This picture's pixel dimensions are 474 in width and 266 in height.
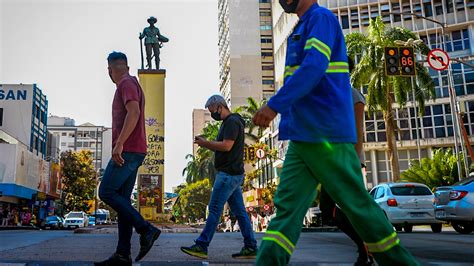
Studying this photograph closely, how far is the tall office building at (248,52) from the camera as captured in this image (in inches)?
3428

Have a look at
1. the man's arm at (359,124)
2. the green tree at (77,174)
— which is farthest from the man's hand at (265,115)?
the green tree at (77,174)

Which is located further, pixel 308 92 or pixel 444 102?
pixel 444 102

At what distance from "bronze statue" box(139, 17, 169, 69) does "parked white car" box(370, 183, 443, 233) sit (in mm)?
17300

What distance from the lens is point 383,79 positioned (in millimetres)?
29266

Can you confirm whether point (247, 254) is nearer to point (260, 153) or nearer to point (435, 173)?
point (435, 173)

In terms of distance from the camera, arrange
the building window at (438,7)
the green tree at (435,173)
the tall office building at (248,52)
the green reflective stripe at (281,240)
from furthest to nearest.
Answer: the tall office building at (248,52) < the building window at (438,7) < the green tree at (435,173) < the green reflective stripe at (281,240)

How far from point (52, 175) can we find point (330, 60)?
49.5m

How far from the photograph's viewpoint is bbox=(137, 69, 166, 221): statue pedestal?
26.5m

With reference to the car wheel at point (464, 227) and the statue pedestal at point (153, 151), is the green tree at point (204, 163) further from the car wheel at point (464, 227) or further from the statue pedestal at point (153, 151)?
the car wheel at point (464, 227)

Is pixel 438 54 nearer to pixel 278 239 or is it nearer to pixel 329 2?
pixel 278 239

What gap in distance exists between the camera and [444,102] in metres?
40.3

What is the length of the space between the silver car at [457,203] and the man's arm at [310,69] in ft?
33.7

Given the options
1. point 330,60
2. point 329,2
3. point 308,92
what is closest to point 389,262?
point 308,92

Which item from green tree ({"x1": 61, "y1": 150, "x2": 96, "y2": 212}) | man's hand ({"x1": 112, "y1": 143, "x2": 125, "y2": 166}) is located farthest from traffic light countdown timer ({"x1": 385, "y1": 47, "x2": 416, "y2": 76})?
green tree ({"x1": 61, "y1": 150, "x2": 96, "y2": 212})
